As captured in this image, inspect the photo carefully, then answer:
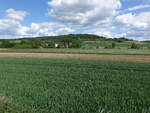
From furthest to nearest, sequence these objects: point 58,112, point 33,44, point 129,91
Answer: point 33,44, point 129,91, point 58,112

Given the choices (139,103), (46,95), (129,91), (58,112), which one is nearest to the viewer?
(58,112)

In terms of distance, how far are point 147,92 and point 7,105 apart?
22.5 ft

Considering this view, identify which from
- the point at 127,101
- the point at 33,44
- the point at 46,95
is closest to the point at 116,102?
the point at 127,101

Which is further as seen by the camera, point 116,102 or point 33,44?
point 33,44

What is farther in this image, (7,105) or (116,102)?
(116,102)

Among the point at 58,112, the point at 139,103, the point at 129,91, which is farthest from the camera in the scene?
the point at 129,91

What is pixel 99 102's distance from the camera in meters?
7.50

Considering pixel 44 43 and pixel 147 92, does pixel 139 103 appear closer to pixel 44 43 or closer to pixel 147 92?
pixel 147 92

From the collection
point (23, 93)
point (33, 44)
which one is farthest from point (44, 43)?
point (23, 93)

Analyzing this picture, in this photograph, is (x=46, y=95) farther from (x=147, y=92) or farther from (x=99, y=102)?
(x=147, y=92)

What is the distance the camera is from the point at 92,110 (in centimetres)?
665

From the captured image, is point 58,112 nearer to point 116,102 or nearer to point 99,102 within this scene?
point 99,102

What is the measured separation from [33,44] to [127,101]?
4194 inches

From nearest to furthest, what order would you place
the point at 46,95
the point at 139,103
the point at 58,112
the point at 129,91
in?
the point at 58,112
the point at 139,103
the point at 46,95
the point at 129,91
